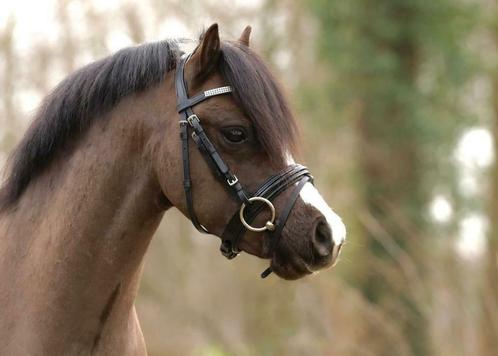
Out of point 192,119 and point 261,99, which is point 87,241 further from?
point 261,99

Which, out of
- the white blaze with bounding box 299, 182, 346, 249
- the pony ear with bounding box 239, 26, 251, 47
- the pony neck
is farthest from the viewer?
the pony ear with bounding box 239, 26, 251, 47

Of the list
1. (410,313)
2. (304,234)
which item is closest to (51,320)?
(304,234)

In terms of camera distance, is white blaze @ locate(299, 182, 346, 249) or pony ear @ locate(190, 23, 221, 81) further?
pony ear @ locate(190, 23, 221, 81)

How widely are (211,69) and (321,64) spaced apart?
11319mm

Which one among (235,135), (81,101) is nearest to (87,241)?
(81,101)

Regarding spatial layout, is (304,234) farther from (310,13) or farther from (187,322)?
(187,322)

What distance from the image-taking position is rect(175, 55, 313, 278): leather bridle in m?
3.74

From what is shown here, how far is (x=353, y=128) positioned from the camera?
49.2 ft

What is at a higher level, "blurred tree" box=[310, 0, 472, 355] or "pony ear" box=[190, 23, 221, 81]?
"pony ear" box=[190, 23, 221, 81]

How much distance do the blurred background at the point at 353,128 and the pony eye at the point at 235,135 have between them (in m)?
8.62

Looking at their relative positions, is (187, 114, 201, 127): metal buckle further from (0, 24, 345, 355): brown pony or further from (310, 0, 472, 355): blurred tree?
(310, 0, 472, 355): blurred tree

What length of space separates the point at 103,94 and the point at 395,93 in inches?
428

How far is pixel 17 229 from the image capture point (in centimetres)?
403

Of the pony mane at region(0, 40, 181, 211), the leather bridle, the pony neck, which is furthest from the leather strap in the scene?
the pony mane at region(0, 40, 181, 211)
